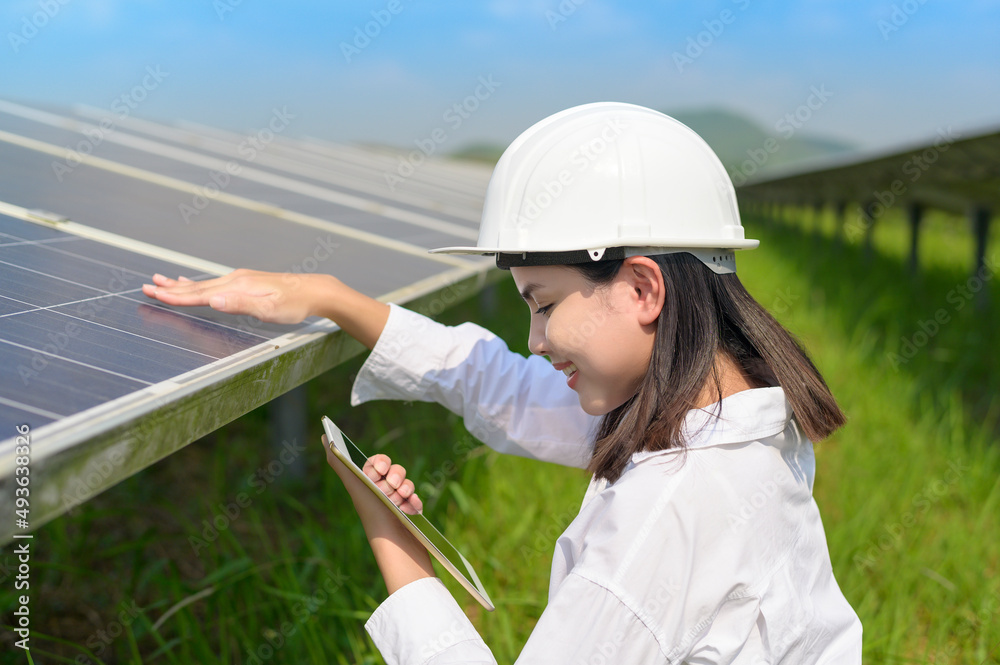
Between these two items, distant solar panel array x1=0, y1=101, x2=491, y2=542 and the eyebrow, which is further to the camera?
the eyebrow

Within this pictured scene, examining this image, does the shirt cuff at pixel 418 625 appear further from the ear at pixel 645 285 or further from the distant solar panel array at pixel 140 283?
the ear at pixel 645 285

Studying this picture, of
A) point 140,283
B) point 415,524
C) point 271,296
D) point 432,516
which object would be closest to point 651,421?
point 415,524

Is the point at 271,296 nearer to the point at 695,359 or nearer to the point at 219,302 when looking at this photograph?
the point at 219,302

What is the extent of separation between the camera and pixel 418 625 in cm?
158

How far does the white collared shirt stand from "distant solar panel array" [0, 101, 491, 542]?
605 millimetres

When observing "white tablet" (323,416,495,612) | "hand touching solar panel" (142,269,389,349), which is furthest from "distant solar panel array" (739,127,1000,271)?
"white tablet" (323,416,495,612)

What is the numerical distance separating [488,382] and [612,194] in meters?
0.74

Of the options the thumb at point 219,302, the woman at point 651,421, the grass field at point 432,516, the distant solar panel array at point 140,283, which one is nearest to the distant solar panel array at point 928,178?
the grass field at point 432,516

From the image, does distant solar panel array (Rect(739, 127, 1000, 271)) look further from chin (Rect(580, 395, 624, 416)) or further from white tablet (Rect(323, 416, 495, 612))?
white tablet (Rect(323, 416, 495, 612))

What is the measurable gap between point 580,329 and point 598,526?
0.39 meters

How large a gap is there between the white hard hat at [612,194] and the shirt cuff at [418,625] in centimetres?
70

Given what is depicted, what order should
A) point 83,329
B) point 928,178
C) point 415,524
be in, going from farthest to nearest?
1. point 928,178
2. point 415,524
3. point 83,329

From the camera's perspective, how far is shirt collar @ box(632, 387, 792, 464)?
156cm

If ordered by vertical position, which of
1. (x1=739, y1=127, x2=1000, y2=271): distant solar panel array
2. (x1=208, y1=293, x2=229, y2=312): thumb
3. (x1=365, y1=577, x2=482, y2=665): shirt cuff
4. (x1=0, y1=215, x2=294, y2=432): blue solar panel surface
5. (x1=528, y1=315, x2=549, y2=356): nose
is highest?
(x1=0, y1=215, x2=294, y2=432): blue solar panel surface
